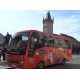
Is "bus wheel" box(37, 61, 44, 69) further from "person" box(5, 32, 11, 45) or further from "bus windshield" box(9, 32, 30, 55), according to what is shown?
"person" box(5, 32, 11, 45)

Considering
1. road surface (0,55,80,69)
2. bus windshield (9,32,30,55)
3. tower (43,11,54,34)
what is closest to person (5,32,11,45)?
bus windshield (9,32,30,55)

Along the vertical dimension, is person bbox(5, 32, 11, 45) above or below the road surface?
above

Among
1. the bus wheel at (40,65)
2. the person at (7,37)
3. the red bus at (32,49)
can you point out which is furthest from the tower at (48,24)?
the person at (7,37)

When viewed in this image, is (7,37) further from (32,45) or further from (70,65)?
(70,65)

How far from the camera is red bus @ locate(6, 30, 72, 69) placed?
9.91 metres

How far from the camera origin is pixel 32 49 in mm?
10000

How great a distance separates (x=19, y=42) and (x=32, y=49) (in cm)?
52

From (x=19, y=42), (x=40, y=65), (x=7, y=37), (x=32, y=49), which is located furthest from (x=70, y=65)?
(x=7, y=37)

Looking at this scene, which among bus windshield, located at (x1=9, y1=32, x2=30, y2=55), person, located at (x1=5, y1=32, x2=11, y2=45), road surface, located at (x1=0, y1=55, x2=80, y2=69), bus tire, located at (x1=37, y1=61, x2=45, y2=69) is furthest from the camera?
road surface, located at (x1=0, y1=55, x2=80, y2=69)

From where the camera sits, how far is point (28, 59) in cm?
993
